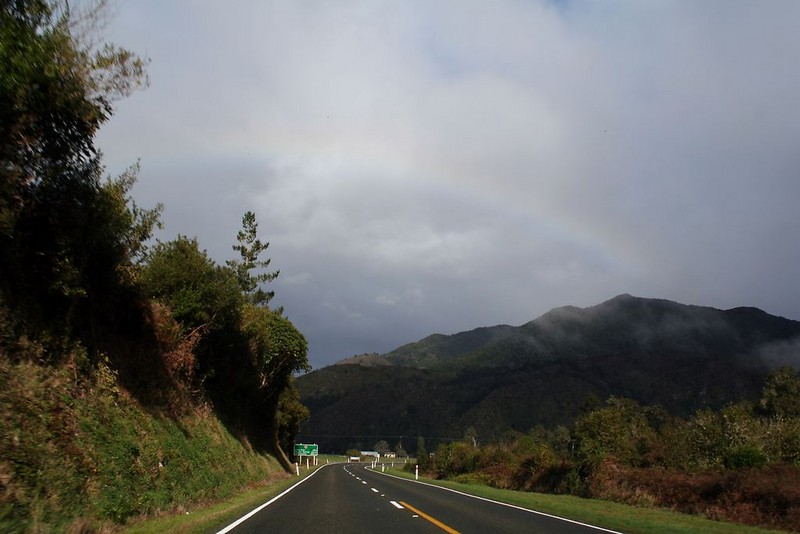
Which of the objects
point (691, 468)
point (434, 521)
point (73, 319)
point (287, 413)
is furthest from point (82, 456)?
point (287, 413)

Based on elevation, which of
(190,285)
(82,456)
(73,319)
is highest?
(190,285)

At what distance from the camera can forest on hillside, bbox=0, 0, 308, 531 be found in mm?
11305

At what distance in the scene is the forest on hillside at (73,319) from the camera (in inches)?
445

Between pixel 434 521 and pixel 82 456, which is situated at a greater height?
pixel 82 456

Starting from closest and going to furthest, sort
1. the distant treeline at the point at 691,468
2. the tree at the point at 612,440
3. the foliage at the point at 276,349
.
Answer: the distant treeline at the point at 691,468, the tree at the point at 612,440, the foliage at the point at 276,349

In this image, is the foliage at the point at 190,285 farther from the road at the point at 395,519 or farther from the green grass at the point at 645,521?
the green grass at the point at 645,521

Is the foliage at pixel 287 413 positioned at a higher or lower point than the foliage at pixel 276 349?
lower

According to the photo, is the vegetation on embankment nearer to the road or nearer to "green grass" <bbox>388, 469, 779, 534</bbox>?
the road

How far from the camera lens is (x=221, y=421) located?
3484 centimetres

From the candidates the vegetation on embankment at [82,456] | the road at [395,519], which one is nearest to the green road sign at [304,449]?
the vegetation on embankment at [82,456]

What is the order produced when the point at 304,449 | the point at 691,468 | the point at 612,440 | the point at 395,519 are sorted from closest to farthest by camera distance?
the point at 395,519
the point at 691,468
the point at 612,440
the point at 304,449

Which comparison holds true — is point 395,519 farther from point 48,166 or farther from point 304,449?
point 304,449

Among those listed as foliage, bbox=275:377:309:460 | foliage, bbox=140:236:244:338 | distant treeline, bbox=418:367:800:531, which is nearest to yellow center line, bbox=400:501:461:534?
distant treeline, bbox=418:367:800:531

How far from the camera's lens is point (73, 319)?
16891mm
